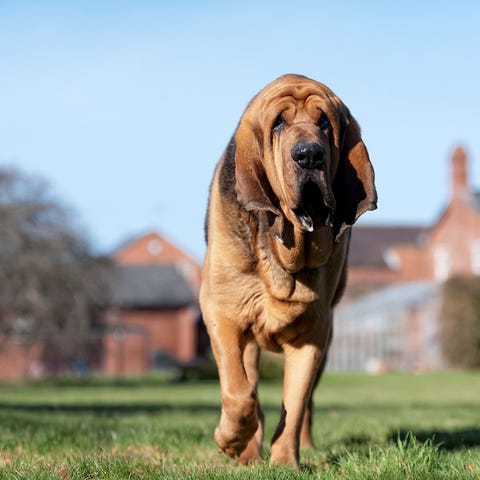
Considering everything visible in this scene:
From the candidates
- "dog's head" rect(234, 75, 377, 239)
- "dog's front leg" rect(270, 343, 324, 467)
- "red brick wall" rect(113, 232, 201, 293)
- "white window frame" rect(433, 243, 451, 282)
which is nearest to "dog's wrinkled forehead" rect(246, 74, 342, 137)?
"dog's head" rect(234, 75, 377, 239)

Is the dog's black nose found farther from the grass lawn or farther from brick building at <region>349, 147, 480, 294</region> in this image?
brick building at <region>349, 147, 480, 294</region>

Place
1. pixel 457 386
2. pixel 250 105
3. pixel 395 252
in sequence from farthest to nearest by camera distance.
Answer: pixel 395 252
pixel 457 386
pixel 250 105

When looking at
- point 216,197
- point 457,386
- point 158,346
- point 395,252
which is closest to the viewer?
point 216,197

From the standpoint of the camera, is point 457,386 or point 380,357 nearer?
point 457,386

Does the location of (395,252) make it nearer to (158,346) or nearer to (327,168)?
(158,346)

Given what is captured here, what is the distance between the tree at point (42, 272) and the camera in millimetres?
35312

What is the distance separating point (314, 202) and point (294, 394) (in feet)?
3.87

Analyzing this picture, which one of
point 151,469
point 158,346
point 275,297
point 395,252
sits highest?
point 275,297

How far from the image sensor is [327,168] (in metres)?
5.00

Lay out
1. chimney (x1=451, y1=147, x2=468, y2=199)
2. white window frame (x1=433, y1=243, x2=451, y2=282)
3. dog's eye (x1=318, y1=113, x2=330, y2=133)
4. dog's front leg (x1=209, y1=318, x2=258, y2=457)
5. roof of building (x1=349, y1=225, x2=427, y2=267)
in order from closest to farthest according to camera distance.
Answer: dog's eye (x1=318, y1=113, x2=330, y2=133)
dog's front leg (x1=209, y1=318, x2=258, y2=457)
chimney (x1=451, y1=147, x2=468, y2=199)
white window frame (x1=433, y1=243, x2=451, y2=282)
roof of building (x1=349, y1=225, x2=427, y2=267)

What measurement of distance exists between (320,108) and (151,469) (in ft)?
6.35

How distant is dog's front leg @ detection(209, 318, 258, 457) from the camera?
5.46 meters

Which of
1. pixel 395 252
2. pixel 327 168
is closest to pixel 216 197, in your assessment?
pixel 327 168

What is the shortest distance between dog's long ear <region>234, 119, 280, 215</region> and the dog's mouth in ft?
0.50
